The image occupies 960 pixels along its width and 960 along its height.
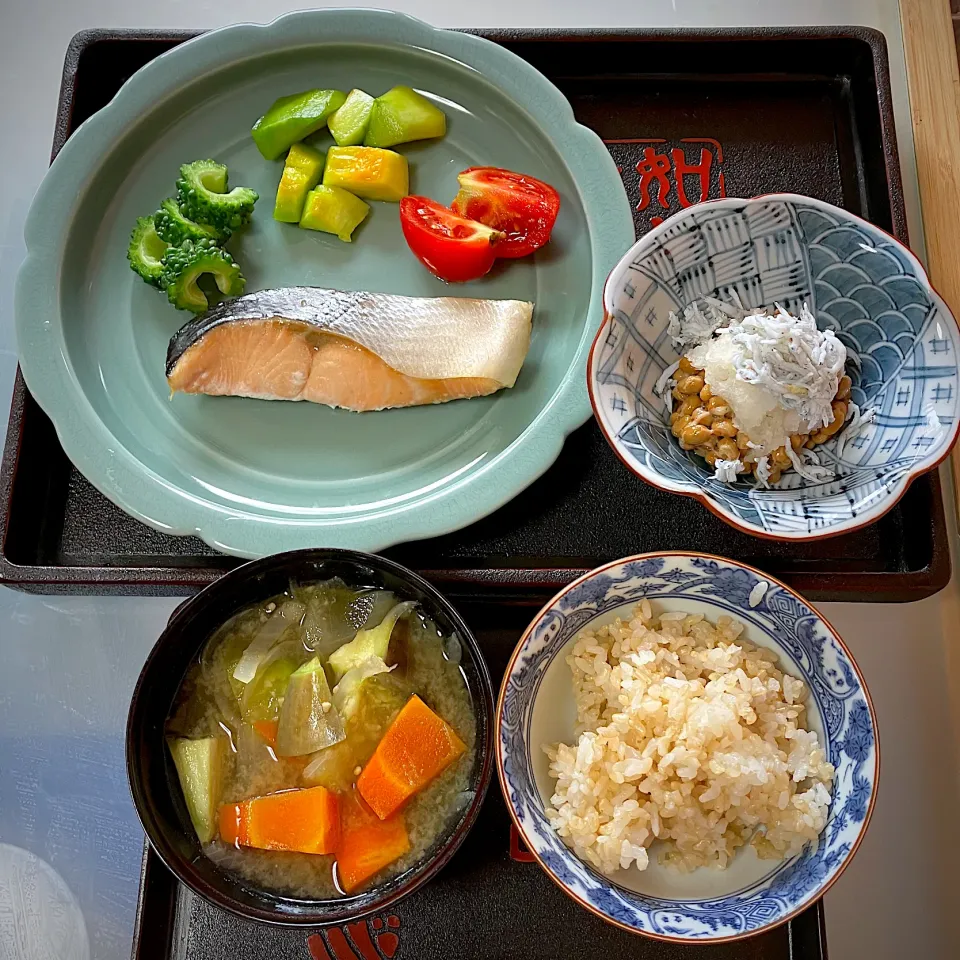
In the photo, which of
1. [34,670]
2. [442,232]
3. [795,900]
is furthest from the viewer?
[34,670]

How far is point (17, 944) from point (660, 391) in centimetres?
173

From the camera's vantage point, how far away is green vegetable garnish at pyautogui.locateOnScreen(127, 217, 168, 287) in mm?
1780

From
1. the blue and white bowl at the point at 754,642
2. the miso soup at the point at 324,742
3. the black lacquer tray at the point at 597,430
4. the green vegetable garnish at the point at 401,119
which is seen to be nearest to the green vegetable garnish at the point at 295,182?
the green vegetable garnish at the point at 401,119

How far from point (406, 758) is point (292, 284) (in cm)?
102

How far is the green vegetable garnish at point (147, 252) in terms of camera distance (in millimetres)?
1780

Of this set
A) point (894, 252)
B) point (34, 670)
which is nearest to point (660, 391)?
point (894, 252)

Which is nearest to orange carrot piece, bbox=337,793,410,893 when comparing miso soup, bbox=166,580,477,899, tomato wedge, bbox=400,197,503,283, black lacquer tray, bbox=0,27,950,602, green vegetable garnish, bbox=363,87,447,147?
miso soup, bbox=166,580,477,899

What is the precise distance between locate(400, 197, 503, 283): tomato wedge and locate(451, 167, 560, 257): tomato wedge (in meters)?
0.03

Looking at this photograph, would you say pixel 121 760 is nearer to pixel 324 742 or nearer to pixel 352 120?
pixel 324 742

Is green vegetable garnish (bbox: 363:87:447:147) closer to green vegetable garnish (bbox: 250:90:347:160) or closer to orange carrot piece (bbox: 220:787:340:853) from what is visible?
green vegetable garnish (bbox: 250:90:347:160)

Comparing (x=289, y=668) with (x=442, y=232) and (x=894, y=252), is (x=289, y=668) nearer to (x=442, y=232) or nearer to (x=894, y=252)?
(x=442, y=232)

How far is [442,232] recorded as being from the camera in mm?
1744

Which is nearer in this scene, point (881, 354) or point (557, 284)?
point (881, 354)

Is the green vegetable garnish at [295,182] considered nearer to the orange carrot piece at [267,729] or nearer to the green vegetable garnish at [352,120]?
the green vegetable garnish at [352,120]
